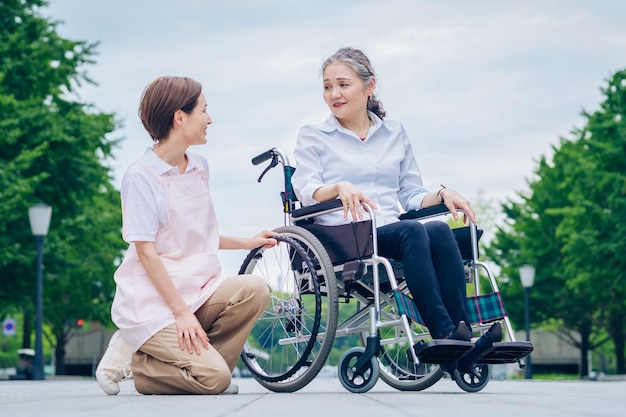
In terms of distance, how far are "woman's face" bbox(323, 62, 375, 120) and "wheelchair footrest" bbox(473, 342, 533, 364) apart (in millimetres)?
1618

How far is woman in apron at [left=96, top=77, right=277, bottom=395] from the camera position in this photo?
4.45m

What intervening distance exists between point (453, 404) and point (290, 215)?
1946mm

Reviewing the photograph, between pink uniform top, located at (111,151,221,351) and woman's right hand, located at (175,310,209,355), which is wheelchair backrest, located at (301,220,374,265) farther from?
woman's right hand, located at (175,310,209,355)

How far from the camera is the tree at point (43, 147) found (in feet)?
58.0

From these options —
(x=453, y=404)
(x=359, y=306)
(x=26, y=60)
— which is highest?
(x=26, y=60)

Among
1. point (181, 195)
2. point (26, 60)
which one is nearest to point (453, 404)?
point (181, 195)

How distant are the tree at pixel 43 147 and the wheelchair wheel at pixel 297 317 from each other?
12407mm

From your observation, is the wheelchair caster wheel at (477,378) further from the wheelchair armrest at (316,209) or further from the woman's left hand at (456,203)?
the wheelchair armrest at (316,209)

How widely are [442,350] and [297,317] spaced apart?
3.71ft

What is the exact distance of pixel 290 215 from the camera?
5219mm

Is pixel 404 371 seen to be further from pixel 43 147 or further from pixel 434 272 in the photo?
pixel 43 147

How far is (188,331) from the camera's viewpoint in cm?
443

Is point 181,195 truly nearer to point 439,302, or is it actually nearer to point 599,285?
point 439,302

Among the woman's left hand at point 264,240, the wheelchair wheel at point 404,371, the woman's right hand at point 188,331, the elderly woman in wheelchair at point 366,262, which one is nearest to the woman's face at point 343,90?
the elderly woman in wheelchair at point 366,262
